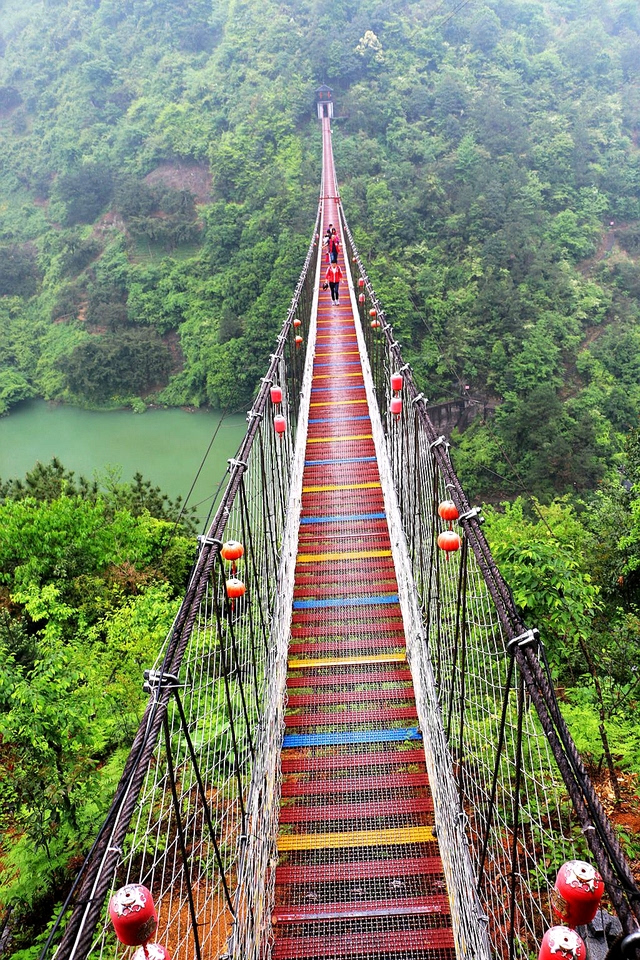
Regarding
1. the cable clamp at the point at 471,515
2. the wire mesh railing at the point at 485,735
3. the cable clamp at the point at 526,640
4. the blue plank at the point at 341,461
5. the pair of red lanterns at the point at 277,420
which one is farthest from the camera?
the blue plank at the point at 341,461

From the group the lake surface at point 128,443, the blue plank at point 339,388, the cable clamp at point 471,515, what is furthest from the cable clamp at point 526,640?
the lake surface at point 128,443

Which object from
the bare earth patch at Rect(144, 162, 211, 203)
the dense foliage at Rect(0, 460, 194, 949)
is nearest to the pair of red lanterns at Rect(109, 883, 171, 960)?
the dense foliage at Rect(0, 460, 194, 949)

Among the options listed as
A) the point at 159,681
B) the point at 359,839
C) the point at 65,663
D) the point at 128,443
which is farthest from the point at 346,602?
the point at 128,443

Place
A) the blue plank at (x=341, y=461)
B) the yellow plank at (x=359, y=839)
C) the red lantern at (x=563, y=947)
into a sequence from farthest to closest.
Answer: the blue plank at (x=341, y=461), the yellow plank at (x=359, y=839), the red lantern at (x=563, y=947)

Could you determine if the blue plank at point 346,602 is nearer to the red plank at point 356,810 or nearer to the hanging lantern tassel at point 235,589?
the red plank at point 356,810

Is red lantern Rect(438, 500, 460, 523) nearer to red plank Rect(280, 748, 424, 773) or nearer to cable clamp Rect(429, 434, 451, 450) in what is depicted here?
cable clamp Rect(429, 434, 451, 450)

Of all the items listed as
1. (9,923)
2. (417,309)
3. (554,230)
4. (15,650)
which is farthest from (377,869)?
(554,230)

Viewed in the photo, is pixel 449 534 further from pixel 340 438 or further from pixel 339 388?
pixel 339 388
